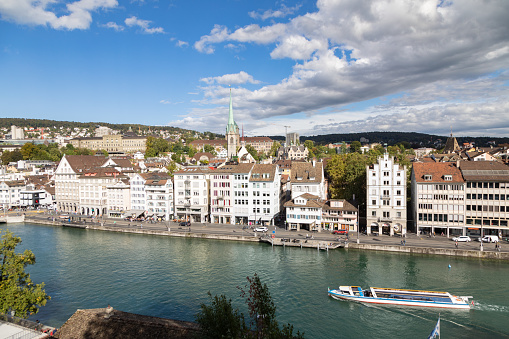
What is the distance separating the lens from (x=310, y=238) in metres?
53.3

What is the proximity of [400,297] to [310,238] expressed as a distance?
21.4m

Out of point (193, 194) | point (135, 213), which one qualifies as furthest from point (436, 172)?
point (135, 213)

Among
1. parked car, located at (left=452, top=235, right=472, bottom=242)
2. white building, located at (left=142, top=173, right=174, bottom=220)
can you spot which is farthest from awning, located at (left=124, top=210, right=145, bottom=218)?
parked car, located at (left=452, top=235, right=472, bottom=242)

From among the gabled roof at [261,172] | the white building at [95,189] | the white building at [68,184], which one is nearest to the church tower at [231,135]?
the white building at [68,184]

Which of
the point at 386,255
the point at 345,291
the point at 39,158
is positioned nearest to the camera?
the point at 345,291

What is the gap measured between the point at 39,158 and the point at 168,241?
129 metres

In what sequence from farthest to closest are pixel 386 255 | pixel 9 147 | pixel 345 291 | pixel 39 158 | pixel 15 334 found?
1. pixel 9 147
2. pixel 39 158
3. pixel 386 255
4. pixel 345 291
5. pixel 15 334

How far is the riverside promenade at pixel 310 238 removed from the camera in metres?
45.0

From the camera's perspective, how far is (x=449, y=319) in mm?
29453

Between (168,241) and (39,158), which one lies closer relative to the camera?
(168,241)

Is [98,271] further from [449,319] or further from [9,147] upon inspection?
[9,147]

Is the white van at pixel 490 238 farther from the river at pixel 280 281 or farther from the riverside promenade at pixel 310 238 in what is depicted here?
the river at pixel 280 281

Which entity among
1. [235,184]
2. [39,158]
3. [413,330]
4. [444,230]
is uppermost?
[39,158]

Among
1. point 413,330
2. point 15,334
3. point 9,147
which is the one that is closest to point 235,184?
point 413,330
